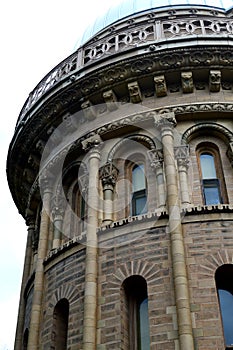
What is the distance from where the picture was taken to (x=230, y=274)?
502 inches

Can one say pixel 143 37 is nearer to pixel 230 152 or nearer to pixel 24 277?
pixel 230 152

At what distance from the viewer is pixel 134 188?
Answer: 1556 cm

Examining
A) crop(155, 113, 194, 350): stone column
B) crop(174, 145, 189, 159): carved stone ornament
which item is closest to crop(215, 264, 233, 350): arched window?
crop(155, 113, 194, 350): stone column

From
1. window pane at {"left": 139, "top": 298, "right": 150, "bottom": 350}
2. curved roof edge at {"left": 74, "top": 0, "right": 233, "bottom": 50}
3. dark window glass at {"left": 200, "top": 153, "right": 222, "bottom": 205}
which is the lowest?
window pane at {"left": 139, "top": 298, "right": 150, "bottom": 350}

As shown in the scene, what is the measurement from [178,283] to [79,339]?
10.3 feet

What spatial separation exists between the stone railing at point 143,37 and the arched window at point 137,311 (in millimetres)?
7608

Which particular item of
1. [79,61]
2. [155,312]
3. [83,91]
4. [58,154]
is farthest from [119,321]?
[79,61]

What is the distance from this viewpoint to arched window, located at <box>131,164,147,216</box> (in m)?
15.0

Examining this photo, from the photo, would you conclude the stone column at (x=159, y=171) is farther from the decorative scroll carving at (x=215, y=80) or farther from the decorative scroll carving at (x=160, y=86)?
the decorative scroll carving at (x=215, y=80)

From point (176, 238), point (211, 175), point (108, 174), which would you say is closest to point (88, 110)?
point (108, 174)

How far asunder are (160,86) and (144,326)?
7646mm

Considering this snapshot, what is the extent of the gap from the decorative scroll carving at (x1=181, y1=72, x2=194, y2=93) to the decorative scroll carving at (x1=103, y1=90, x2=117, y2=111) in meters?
2.37

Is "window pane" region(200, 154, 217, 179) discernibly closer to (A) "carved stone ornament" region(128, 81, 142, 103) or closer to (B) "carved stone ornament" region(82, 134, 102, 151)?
(A) "carved stone ornament" region(128, 81, 142, 103)

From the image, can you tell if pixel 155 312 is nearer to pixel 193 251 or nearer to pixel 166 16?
pixel 193 251
